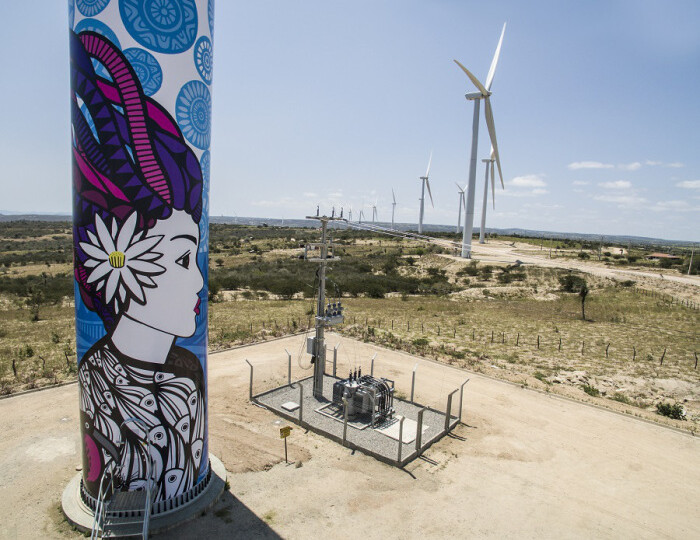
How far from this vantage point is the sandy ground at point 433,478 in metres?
10.5

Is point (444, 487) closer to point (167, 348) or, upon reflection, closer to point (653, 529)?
point (653, 529)

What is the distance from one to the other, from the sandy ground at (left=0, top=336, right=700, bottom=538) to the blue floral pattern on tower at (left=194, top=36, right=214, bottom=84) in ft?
33.6

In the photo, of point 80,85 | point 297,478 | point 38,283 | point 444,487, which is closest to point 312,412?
point 297,478

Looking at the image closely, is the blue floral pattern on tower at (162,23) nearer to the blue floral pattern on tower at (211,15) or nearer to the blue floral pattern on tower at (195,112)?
the blue floral pattern on tower at (211,15)

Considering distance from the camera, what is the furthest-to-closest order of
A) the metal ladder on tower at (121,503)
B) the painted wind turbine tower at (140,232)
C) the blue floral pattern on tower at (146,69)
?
the metal ladder on tower at (121,503), the painted wind turbine tower at (140,232), the blue floral pattern on tower at (146,69)

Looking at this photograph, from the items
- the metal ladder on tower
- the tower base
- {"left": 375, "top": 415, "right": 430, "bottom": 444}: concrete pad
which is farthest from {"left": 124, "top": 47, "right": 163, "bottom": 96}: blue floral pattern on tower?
{"left": 375, "top": 415, "right": 430, "bottom": 444}: concrete pad

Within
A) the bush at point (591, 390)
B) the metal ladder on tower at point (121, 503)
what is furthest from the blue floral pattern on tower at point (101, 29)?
the bush at point (591, 390)

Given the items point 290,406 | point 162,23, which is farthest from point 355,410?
point 162,23

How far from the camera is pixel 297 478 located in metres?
12.3

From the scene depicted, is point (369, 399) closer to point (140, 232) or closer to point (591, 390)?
point (140, 232)

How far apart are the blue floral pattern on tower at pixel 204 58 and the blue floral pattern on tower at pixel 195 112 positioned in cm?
23

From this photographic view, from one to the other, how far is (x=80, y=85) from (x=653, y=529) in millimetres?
16833

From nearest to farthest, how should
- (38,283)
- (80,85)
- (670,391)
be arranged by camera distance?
(80,85) < (670,391) < (38,283)

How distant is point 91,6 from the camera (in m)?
8.20
